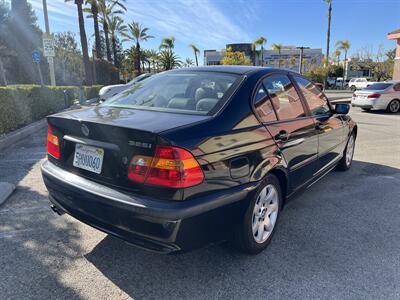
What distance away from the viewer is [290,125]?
10.2 feet

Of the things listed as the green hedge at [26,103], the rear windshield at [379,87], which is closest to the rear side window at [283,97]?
the green hedge at [26,103]

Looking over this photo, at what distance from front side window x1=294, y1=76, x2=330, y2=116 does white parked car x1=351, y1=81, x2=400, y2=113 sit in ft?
34.7

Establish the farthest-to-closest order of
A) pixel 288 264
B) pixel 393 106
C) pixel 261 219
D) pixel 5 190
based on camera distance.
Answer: pixel 393 106 < pixel 5 190 < pixel 261 219 < pixel 288 264

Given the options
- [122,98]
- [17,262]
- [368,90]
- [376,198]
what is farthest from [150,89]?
[368,90]

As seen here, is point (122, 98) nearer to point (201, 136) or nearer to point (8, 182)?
point (201, 136)

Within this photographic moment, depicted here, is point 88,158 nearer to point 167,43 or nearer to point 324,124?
point 324,124

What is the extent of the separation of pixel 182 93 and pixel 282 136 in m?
1.03

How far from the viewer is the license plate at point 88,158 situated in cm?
233

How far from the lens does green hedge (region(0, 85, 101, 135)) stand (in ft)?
24.4

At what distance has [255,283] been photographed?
7.88 feet

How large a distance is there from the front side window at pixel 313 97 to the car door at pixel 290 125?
21cm

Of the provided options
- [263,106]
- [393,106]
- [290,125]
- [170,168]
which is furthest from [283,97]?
[393,106]

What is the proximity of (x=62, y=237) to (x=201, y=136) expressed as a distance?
186cm

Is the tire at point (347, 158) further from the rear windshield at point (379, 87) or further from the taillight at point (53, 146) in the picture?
the rear windshield at point (379, 87)
